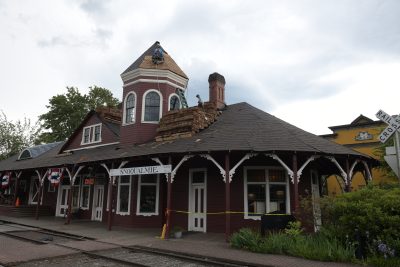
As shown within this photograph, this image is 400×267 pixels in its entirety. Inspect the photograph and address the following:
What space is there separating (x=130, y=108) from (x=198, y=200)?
23.8 feet

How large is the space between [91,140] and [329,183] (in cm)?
1889

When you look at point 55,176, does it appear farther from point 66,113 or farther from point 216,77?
point 66,113

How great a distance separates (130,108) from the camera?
1920 cm

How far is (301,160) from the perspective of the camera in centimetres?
1412

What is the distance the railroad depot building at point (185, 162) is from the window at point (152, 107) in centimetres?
6

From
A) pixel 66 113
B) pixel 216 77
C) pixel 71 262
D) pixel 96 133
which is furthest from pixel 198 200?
pixel 66 113

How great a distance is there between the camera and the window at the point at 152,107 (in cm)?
1859

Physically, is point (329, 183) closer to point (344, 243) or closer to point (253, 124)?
point (253, 124)

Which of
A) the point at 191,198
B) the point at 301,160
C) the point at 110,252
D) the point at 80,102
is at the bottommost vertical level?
the point at 110,252

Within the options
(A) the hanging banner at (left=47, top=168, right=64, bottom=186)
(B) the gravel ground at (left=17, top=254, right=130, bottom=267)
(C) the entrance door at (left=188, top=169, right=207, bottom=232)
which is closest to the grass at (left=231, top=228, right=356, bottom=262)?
(B) the gravel ground at (left=17, top=254, right=130, bottom=267)

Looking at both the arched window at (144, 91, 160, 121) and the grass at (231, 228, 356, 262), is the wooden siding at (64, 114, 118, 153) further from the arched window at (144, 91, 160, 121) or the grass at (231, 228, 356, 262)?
the grass at (231, 228, 356, 262)

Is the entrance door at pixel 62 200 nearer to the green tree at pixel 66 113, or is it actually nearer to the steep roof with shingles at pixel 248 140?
the steep roof with shingles at pixel 248 140

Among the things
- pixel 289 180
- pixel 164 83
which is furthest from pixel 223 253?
Answer: pixel 164 83

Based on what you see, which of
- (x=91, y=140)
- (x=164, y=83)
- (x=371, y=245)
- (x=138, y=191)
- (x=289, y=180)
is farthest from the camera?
(x=91, y=140)
